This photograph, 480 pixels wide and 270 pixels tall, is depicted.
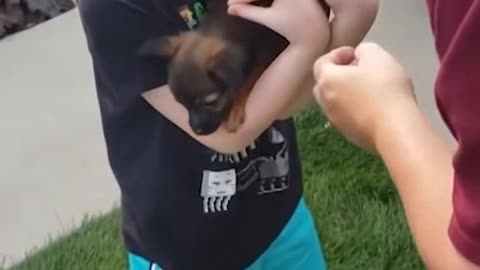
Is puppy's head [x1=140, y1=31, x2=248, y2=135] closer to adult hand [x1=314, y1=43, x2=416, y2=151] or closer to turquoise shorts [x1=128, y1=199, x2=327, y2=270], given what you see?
adult hand [x1=314, y1=43, x2=416, y2=151]

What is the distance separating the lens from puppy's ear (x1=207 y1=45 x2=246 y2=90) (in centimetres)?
117

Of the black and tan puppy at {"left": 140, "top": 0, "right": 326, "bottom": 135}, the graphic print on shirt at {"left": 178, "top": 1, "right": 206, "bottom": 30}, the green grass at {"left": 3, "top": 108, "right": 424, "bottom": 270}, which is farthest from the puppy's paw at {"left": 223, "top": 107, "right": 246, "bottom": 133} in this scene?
the green grass at {"left": 3, "top": 108, "right": 424, "bottom": 270}

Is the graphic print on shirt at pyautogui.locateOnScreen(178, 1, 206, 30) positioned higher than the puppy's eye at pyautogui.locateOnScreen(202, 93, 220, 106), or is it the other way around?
the graphic print on shirt at pyautogui.locateOnScreen(178, 1, 206, 30)

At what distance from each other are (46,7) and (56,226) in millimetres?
1121

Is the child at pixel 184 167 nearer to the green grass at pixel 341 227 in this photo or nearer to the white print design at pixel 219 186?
the white print design at pixel 219 186

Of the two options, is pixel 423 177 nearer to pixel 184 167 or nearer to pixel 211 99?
pixel 211 99

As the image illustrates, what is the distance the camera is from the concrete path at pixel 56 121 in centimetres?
250

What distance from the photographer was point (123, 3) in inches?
51.3

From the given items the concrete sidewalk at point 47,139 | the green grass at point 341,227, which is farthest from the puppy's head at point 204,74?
the concrete sidewalk at point 47,139

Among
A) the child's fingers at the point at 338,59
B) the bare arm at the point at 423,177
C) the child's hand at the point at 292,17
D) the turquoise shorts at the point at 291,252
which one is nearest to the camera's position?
the bare arm at the point at 423,177

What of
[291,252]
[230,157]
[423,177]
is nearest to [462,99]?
[423,177]

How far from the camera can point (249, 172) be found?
147cm

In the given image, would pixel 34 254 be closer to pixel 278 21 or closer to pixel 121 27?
pixel 121 27

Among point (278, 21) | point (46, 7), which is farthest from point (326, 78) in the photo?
point (46, 7)
